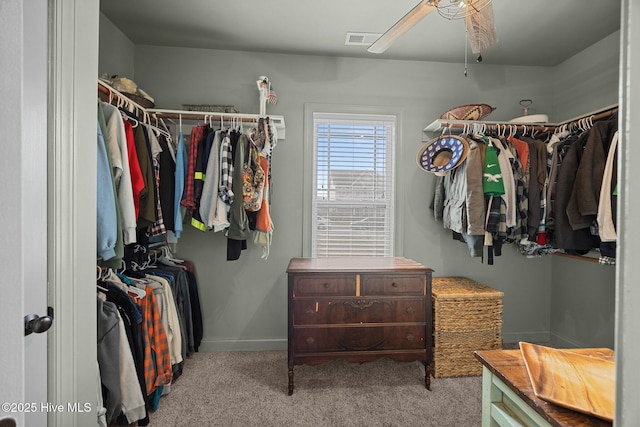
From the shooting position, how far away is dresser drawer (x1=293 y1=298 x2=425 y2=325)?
2.00m

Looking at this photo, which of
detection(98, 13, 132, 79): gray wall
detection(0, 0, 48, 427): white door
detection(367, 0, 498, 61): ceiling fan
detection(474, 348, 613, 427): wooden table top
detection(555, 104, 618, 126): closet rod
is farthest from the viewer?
detection(98, 13, 132, 79): gray wall

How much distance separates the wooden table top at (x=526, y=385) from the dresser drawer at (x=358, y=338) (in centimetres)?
108

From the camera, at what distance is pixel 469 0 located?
1338 millimetres

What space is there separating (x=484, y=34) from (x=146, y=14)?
2231mm

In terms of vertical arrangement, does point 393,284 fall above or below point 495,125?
below

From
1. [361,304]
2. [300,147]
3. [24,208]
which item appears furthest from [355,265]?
[24,208]

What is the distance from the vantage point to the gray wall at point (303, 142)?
2615mm

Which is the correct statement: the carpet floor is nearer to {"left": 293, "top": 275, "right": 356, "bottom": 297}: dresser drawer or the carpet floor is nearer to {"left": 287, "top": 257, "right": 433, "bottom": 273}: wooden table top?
{"left": 293, "top": 275, "right": 356, "bottom": 297}: dresser drawer

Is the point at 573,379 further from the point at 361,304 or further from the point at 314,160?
the point at 314,160

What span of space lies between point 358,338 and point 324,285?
1.39ft

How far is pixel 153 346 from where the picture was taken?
5.91ft

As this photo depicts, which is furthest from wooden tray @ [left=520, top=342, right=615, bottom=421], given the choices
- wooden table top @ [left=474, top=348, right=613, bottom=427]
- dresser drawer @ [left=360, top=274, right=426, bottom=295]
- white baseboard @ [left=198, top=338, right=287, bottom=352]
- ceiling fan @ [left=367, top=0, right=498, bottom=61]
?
white baseboard @ [left=198, top=338, right=287, bottom=352]

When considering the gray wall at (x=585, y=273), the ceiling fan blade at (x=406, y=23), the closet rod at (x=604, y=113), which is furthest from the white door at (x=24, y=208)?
the gray wall at (x=585, y=273)

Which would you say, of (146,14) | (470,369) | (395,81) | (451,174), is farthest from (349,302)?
(146,14)
